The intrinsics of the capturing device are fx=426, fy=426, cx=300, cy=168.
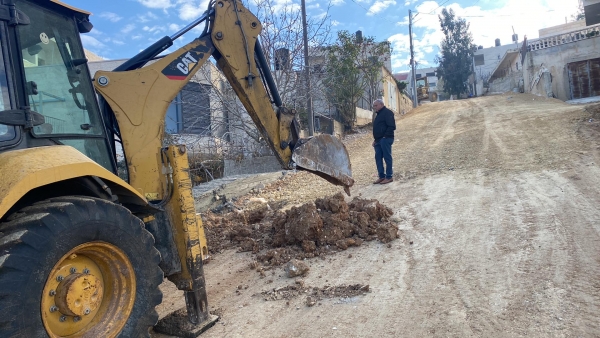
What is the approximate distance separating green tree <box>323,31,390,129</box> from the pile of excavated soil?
12782 millimetres

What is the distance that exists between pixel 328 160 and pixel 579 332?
3.05m

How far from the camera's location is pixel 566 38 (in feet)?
73.9

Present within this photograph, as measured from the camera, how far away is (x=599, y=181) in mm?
6426

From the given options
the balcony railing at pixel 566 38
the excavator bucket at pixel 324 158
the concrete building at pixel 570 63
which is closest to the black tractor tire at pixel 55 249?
the excavator bucket at pixel 324 158

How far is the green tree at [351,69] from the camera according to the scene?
19.3 meters

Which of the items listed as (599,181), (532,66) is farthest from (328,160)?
(532,66)

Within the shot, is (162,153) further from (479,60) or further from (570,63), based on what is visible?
(479,60)

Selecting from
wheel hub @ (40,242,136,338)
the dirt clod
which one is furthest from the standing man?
wheel hub @ (40,242,136,338)

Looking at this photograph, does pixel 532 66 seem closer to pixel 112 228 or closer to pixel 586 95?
pixel 586 95

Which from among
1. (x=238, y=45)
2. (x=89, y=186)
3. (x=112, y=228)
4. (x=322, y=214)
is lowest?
(x=322, y=214)

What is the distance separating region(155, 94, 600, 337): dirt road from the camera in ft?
10.9

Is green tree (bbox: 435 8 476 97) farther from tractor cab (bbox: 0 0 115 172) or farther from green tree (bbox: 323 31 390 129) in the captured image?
tractor cab (bbox: 0 0 115 172)

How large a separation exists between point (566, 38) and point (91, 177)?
2598cm

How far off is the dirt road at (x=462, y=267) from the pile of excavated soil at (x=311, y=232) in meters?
0.21
